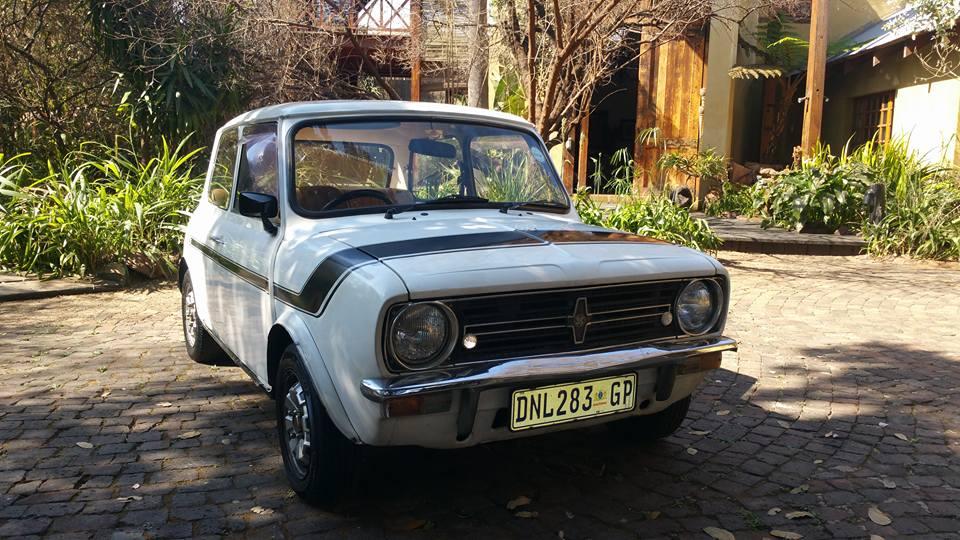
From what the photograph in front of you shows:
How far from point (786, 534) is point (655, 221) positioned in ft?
21.0

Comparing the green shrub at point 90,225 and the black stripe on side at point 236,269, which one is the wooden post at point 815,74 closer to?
the green shrub at point 90,225

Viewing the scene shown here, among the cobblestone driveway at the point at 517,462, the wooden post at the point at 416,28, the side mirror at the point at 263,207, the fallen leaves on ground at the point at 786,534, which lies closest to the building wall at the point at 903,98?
the wooden post at the point at 416,28

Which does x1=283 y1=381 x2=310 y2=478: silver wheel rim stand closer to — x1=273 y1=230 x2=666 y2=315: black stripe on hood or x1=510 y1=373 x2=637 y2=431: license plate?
x1=273 y1=230 x2=666 y2=315: black stripe on hood

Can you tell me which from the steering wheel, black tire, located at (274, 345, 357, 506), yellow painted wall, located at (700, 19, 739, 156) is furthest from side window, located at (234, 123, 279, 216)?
yellow painted wall, located at (700, 19, 739, 156)

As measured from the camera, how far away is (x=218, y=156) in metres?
5.04

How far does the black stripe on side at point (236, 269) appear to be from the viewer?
362 centimetres

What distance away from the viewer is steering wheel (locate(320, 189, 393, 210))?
12.1 feet

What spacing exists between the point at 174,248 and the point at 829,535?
7.65m

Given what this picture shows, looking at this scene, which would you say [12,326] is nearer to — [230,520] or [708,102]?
[230,520]

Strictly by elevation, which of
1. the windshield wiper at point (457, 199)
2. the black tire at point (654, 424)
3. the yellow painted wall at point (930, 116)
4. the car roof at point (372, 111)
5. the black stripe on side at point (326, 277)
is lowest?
the black tire at point (654, 424)

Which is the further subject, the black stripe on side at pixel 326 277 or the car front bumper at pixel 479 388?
the black stripe on side at pixel 326 277

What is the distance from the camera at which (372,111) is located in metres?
3.95

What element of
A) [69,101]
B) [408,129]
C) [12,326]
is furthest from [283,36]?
[408,129]

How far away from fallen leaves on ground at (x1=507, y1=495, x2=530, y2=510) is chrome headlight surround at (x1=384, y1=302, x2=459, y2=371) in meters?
0.86
